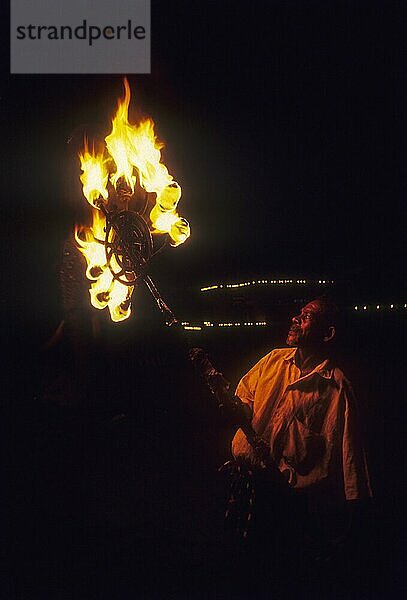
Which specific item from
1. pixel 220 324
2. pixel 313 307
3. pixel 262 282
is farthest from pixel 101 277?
pixel 313 307

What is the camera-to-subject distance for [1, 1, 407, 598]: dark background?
342cm

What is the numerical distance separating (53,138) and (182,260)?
104 cm

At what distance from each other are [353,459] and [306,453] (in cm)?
24

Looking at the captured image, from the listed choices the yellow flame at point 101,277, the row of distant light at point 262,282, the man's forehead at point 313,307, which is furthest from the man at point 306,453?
the yellow flame at point 101,277

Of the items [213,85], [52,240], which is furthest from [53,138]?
[213,85]

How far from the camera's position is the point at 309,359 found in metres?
3.25

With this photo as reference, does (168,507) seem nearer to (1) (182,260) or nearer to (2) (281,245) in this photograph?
(1) (182,260)

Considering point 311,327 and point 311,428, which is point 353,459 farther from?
point 311,327

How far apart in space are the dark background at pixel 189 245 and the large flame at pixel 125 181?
9.0 inches

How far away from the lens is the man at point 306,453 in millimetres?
3141

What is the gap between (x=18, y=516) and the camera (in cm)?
342

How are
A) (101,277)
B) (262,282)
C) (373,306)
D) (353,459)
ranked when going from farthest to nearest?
(262,282) → (373,306) → (101,277) → (353,459)

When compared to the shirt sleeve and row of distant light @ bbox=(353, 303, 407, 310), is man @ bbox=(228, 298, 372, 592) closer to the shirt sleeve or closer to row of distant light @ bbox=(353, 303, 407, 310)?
the shirt sleeve
